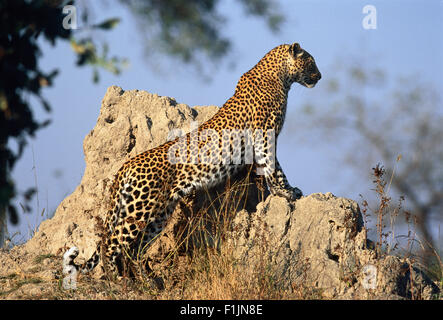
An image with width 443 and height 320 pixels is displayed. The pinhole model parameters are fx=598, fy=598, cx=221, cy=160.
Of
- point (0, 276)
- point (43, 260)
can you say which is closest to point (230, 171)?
point (43, 260)

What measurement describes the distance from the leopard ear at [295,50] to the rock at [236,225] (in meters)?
1.56

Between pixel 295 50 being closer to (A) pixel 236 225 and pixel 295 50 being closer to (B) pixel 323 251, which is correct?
(A) pixel 236 225

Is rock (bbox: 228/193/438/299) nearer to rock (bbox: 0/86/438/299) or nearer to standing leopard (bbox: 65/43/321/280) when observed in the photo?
rock (bbox: 0/86/438/299)

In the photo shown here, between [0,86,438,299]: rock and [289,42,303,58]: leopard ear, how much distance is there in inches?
61.6

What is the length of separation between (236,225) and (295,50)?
3.26m

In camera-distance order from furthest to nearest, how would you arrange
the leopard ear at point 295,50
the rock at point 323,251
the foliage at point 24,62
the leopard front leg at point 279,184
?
the leopard ear at point 295,50 → the leopard front leg at point 279,184 → the rock at point 323,251 → the foliage at point 24,62

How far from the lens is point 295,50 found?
31.7 ft

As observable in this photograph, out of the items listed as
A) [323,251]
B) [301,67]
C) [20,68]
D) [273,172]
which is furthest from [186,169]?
[20,68]

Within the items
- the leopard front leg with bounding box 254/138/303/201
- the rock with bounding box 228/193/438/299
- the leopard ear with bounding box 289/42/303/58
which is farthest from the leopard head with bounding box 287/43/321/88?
the rock with bounding box 228/193/438/299

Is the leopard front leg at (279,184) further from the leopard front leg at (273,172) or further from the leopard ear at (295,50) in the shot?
the leopard ear at (295,50)

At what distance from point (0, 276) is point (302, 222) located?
4.48 m

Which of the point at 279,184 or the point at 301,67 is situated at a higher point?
the point at 301,67

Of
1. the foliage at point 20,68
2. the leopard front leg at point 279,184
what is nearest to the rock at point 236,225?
the leopard front leg at point 279,184

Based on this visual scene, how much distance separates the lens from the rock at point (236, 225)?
7.28 meters
